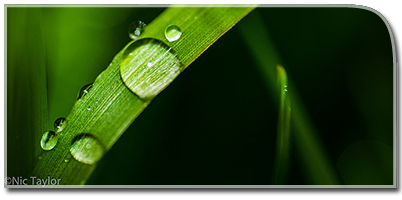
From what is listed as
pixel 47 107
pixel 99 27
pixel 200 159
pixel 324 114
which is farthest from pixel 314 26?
pixel 47 107

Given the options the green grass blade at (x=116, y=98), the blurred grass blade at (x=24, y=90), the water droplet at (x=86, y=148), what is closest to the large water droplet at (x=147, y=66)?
the green grass blade at (x=116, y=98)

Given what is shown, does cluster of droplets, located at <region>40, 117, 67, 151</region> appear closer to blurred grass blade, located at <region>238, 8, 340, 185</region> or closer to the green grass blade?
the green grass blade

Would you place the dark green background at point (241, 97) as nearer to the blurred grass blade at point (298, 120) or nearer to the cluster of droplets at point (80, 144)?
the blurred grass blade at point (298, 120)

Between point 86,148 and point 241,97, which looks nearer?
point 86,148

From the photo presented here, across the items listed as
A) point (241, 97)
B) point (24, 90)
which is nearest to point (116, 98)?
point (24, 90)

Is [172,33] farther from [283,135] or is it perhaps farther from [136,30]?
[283,135]

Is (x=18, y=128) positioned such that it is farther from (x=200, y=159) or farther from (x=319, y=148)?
(x=319, y=148)

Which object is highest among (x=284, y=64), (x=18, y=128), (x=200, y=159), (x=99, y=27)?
(x=99, y=27)
